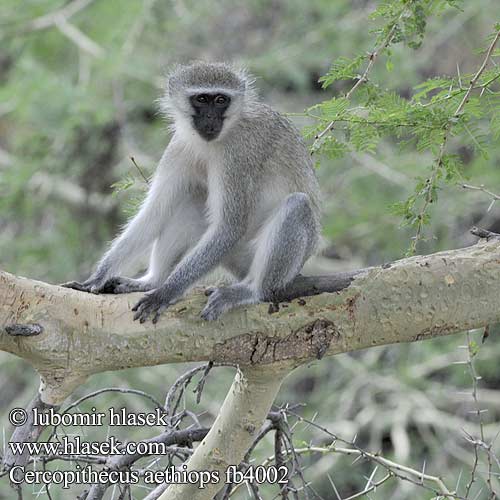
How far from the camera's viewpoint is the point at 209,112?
4773mm

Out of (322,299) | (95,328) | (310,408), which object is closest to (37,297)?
(95,328)

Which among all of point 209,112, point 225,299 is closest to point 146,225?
point 209,112

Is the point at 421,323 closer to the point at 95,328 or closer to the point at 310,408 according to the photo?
the point at 95,328

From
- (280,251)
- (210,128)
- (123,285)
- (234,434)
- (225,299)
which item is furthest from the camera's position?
(210,128)

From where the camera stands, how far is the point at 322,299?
143 inches

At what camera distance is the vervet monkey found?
180 inches

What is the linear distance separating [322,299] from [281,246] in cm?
78

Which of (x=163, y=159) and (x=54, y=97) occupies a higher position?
(x=163, y=159)

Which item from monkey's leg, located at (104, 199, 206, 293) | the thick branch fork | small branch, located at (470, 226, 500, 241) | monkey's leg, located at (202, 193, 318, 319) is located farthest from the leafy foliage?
monkey's leg, located at (104, 199, 206, 293)

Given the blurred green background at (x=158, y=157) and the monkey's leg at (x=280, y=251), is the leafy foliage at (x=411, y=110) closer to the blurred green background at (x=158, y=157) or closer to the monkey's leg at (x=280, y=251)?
the monkey's leg at (x=280, y=251)

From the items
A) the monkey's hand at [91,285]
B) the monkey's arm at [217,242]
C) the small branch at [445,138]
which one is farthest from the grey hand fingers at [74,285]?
the small branch at [445,138]

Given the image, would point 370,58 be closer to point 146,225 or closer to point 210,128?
point 210,128

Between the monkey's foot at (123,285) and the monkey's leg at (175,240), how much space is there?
0.08m

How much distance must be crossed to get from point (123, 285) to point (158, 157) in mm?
5096
